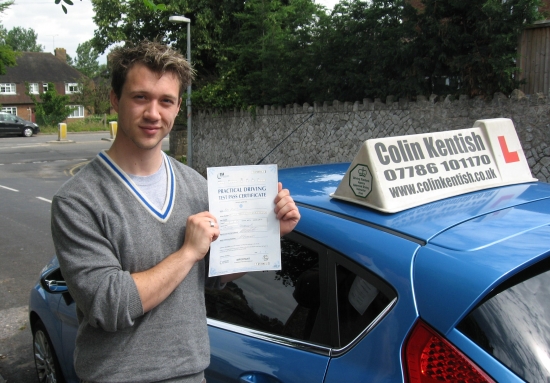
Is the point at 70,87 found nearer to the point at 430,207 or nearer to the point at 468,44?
the point at 468,44

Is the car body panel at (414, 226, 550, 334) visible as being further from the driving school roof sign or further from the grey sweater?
the grey sweater

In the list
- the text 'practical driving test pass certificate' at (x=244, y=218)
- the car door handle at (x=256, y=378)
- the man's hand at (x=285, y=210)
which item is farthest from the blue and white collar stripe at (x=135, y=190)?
the car door handle at (x=256, y=378)

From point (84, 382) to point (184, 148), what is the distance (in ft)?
69.6

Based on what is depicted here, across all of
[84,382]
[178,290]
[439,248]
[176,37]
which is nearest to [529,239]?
[439,248]

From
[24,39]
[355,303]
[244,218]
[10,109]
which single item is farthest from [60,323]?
[24,39]

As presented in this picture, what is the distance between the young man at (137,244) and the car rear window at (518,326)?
2.74 ft

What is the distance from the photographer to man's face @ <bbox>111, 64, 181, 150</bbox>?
161cm

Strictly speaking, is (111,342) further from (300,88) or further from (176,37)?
(176,37)

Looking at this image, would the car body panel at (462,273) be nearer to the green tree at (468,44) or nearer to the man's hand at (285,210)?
the man's hand at (285,210)

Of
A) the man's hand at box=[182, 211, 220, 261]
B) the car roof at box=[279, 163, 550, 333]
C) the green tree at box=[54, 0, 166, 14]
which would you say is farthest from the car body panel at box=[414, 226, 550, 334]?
the green tree at box=[54, 0, 166, 14]

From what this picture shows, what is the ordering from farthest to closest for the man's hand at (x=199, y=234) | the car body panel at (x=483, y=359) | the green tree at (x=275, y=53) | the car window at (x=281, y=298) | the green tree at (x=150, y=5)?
the green tree at (x=275, y=53), the green tree at (x=150, y=5), the car window at (x=281, y=298), the man's hand at (x=199, y=234), the car body panel at (x=483, y=359)

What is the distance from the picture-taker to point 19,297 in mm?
5820

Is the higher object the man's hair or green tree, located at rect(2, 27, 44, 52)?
green tree, located at rect(2, 27, 44, 52)

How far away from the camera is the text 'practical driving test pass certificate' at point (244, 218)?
1.72m
